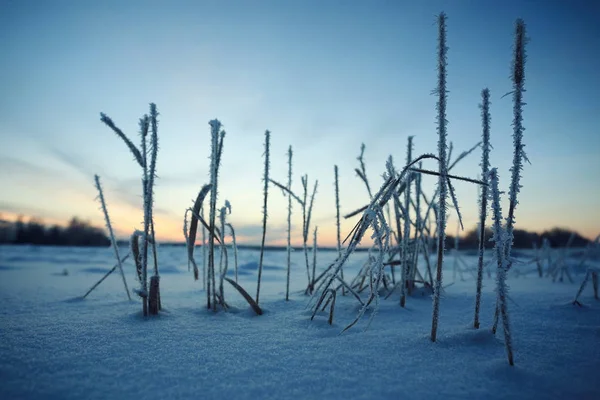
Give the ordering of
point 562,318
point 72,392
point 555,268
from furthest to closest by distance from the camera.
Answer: point 555,268
point 562,318
point 72,392

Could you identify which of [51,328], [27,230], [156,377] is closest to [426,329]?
[156,377]

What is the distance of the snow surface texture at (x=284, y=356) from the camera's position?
91 cm

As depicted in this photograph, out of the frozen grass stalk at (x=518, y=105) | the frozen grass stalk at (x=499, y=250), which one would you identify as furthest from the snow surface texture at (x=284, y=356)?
the frozen grass stalk at (x=518, y=105)

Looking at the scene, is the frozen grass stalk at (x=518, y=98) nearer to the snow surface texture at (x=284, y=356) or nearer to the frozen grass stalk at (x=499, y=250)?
the frozen grass stalk at (x=499, y=250)

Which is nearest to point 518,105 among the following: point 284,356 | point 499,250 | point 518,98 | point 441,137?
point 518,98

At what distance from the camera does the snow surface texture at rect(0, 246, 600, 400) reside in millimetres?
909

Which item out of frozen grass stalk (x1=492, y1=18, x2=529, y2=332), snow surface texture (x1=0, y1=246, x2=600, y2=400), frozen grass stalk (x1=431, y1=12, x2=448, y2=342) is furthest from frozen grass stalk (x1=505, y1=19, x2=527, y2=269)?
snow surface texture (x1=0, y1=246, x2=600, y2=400)

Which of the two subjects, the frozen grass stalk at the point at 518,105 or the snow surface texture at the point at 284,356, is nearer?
the snow surface texture at the point at 284,356

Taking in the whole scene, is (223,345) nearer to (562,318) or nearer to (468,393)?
(468,393)

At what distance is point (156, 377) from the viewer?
0.98 meters

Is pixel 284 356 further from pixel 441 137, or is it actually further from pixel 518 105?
pixel 518 105

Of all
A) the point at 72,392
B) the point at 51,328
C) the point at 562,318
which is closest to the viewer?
the point at 72,392

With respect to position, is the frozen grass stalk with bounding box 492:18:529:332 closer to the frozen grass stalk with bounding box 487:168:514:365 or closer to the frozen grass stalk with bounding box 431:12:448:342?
the frozen grass stalk with bounding box 487:168:514:365

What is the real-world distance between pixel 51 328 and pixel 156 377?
876mm
